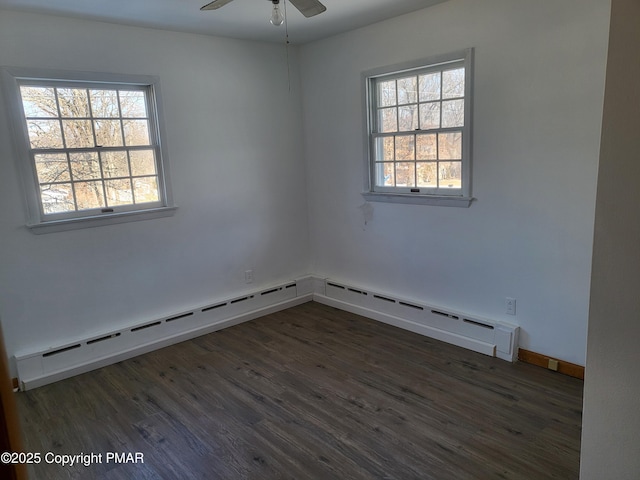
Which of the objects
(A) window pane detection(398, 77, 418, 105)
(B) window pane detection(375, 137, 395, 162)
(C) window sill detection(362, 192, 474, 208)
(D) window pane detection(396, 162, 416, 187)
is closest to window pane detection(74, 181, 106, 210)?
(C) window sill detection(362, 192, 474, 208)

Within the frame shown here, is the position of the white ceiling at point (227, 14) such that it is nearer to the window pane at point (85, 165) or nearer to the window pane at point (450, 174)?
the window pane at point (85, 165)

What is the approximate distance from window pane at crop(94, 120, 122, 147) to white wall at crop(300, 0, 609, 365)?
79.3 inches

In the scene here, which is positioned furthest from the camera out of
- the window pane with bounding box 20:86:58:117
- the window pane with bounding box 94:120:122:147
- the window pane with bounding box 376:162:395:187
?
the window pane with bounding box 376:162:395:187

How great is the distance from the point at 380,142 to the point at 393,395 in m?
2.27

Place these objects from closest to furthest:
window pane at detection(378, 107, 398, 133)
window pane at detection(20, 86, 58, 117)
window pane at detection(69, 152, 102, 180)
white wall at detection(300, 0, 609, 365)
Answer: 1. white wall at detection(300, 0, 609, 365)
2. window pane at detection(20, 86, 58, 117)
3. window pane at detection(69, 152, 102, 180)
4. window pane at detection(378, 107, 398, 133)

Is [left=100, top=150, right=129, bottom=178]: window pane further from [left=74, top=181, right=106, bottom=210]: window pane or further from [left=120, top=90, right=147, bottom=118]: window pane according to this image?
[left=120, top=90, right=147, bottom=118]: window pane

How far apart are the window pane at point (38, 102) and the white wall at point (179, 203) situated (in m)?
0.19

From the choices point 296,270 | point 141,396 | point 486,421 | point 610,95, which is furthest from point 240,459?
point 296,270

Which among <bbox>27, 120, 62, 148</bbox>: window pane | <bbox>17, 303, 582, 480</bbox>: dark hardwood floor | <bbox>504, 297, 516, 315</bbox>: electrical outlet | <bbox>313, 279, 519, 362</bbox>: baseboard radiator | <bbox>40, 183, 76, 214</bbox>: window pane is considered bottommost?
<bbox>17, 303, 582, 480</bbox>: dark hardwood floor

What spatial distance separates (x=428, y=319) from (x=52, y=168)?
10.7ft

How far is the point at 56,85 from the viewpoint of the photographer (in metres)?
3.33

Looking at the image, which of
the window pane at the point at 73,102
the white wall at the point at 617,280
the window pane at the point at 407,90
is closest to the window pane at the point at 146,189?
the window pane at the point at 73,102

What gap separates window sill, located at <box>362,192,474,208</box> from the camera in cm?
355

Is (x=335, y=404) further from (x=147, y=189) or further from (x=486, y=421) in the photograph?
(x=147, y=189)
